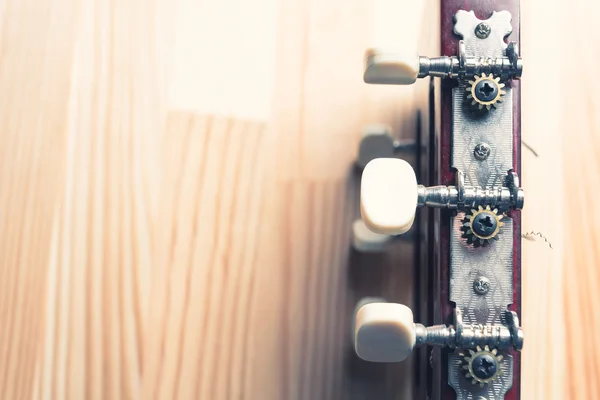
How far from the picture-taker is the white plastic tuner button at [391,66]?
54cm

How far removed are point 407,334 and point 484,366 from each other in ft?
0.23

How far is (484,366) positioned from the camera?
0.53 metres

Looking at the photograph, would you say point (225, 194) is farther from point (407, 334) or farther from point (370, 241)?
point (407, 334)

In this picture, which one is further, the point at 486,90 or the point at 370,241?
the point at 370,241

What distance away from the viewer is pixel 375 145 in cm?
67

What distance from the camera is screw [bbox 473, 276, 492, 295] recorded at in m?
0.55

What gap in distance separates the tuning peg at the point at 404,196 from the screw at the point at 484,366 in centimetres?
11

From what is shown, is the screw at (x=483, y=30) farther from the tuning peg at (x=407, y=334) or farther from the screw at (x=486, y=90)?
the tuning peg at (x=407, y=334)

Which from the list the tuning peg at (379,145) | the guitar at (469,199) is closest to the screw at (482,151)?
the guitar at (469,199)

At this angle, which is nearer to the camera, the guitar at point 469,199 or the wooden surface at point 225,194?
the guitar at point 469,199

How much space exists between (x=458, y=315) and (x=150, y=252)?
0.30 meters

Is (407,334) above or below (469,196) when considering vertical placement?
below

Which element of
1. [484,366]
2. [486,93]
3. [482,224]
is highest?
[486,93]

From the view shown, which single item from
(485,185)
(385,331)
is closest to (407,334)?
(385,331)
